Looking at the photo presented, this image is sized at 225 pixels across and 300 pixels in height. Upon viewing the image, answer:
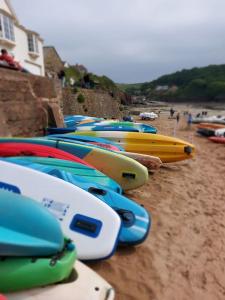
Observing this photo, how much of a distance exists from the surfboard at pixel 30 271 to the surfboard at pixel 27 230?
0.05 metres

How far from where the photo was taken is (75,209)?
8.14ft

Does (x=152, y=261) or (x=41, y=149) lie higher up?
(x=41, y=149)

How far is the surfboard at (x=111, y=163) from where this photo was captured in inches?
159

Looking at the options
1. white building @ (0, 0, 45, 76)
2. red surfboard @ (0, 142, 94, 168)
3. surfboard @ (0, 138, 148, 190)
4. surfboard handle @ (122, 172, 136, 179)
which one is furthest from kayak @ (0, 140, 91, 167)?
white building @ (0, 0, 45, 76)

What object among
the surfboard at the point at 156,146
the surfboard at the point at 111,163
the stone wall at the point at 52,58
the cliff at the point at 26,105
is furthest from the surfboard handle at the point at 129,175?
the stone wall at the point at 52,58

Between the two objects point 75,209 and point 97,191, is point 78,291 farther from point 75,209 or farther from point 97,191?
point 97,191

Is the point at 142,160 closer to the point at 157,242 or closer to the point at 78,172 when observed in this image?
the point at 78,172

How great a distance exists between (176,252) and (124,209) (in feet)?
2.57

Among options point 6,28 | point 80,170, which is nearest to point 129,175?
point 80,170

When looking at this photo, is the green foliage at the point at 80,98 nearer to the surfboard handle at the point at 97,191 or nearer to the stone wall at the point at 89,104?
the stone wall at the point at 89,104

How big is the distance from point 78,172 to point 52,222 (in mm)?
1751

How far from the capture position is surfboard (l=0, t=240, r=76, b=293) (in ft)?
5.33

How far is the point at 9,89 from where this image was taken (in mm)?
5430

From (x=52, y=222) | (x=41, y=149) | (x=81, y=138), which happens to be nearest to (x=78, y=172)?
(x=41, y=149)
